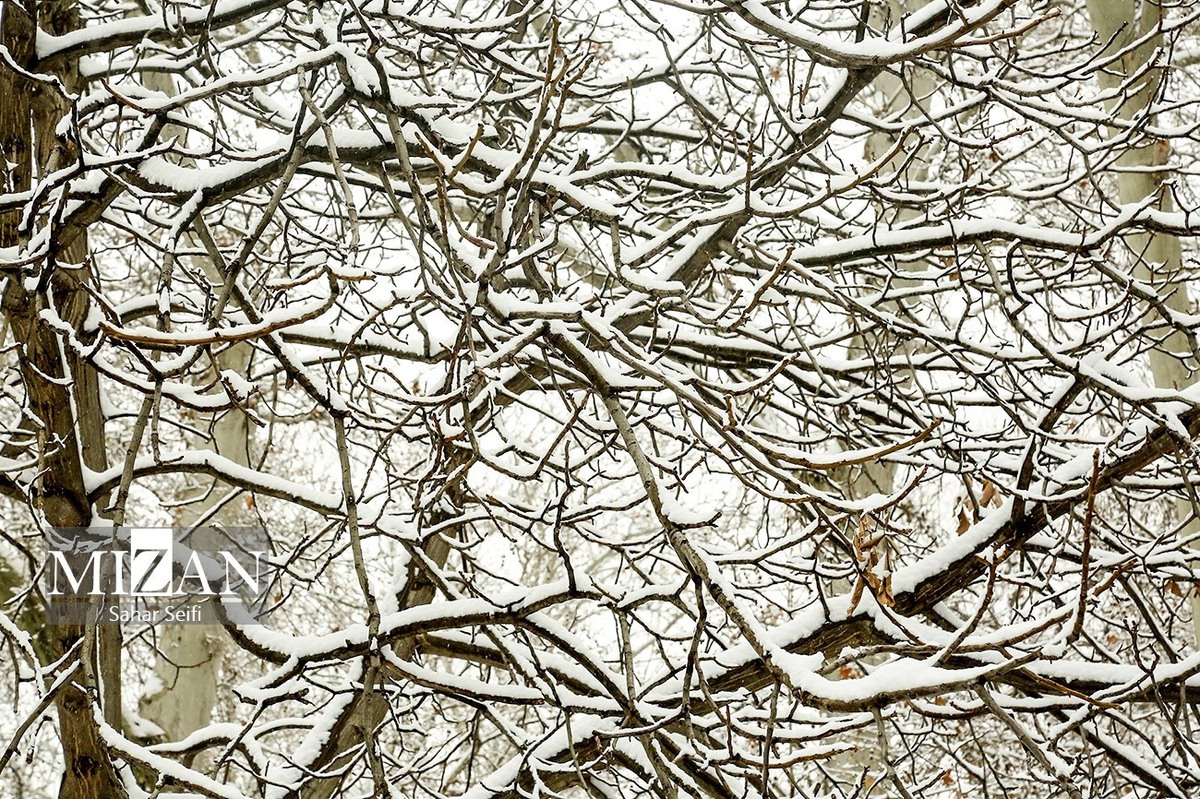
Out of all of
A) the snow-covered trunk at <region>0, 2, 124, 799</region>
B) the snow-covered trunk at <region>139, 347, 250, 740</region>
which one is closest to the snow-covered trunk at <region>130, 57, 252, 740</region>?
the snow-covered trunk at <region>139, 347, 250, 740</region>

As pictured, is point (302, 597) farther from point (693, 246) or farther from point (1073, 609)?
point (1073, 609)

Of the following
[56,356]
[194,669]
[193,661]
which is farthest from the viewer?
[194,669]

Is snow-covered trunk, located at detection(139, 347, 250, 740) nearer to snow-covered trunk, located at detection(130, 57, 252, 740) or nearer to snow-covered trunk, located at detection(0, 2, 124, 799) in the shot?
snow-covered trunk, located at detection(130, 57, 252, 740)

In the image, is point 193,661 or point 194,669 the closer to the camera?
point 193,661

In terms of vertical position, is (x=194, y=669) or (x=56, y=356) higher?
(x=194, y=669)

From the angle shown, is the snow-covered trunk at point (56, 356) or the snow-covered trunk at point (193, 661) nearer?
the snow-covered trunk at point (56, 356)

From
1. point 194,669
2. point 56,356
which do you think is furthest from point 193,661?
point 56,356

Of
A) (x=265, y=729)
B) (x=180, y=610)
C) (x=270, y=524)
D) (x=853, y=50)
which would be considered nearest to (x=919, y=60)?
(x=853, y=50)

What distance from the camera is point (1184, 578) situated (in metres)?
3.22

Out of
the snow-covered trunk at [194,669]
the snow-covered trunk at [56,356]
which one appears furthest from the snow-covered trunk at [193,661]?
the snow-covered trunk at [56,356]

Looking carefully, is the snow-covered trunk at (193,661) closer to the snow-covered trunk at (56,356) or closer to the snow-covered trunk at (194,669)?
the snow-covered trunk at (194,669)

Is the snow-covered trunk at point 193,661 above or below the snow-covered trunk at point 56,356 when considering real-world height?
above

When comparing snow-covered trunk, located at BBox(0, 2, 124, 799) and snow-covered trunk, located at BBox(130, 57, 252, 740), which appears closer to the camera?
snow-covered trunk, located at BBox(0, 2, 124, 799)

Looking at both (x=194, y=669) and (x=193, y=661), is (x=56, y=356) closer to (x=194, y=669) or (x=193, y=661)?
(x=193, y=661)
